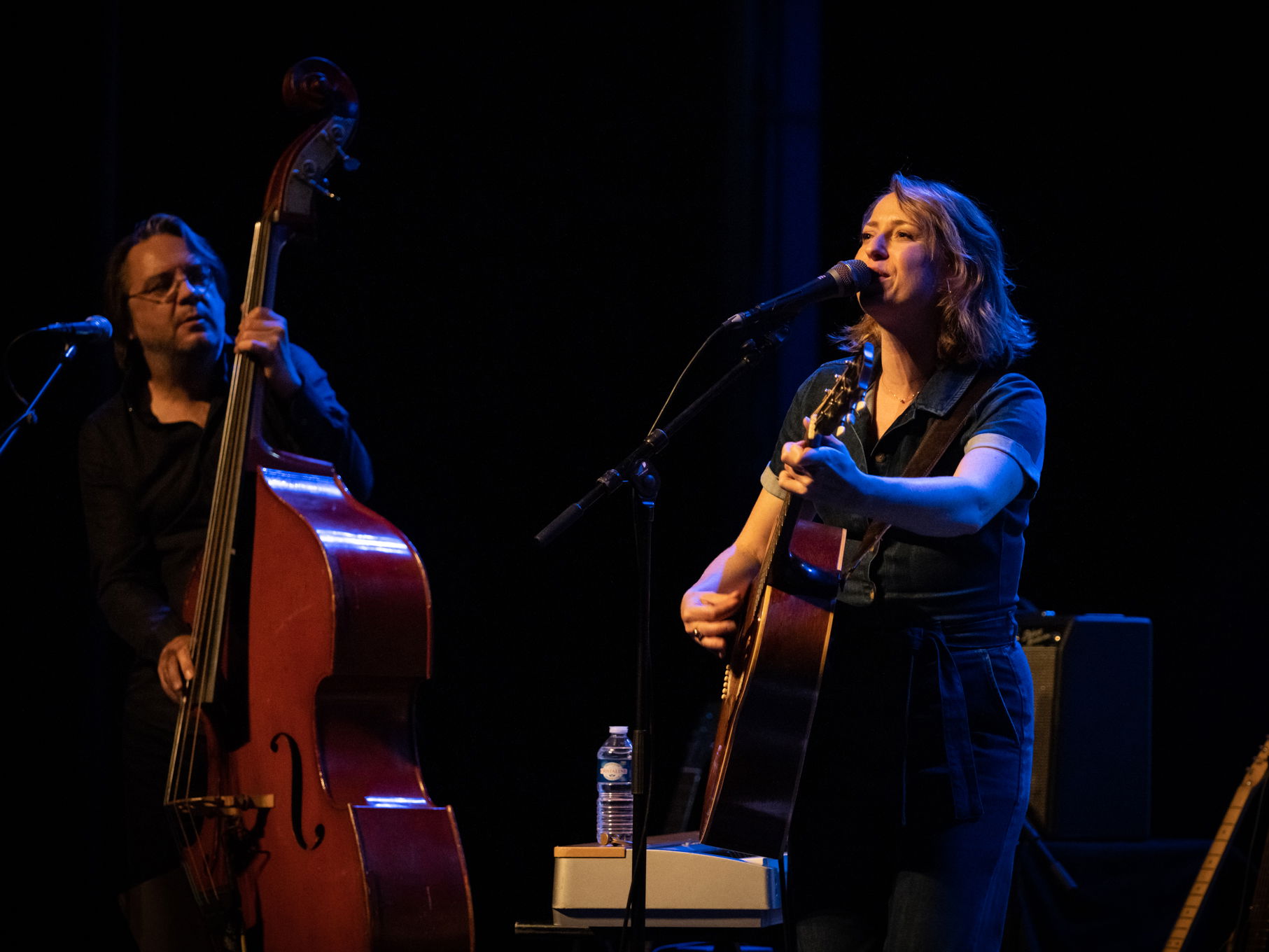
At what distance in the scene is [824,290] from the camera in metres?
2.12

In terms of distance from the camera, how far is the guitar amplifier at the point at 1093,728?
364 centimetres

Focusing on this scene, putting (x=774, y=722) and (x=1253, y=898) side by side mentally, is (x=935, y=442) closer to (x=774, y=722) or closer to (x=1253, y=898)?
(x=774, y=722)

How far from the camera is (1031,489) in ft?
6.64

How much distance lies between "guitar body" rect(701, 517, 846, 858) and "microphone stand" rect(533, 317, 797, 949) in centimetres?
29

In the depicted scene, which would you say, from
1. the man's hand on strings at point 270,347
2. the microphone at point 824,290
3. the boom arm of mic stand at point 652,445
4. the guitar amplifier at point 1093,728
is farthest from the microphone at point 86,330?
the guitar amplifier at point 1093,728

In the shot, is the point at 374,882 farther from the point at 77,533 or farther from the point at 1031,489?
the point at 77,533

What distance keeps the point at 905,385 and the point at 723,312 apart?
223cm

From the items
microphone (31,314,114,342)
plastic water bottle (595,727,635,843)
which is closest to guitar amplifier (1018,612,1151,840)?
plastic water bottle (595,727,635,843)

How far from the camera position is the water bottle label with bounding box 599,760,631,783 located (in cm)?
346

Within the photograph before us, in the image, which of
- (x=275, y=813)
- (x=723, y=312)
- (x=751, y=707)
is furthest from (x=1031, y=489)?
(x=723, y=312)

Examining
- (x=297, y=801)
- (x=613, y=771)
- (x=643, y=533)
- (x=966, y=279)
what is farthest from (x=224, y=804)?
(x=966, y=279)

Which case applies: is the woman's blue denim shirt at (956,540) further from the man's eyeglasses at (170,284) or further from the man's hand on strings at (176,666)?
the man's eyeglasses at (170,284)

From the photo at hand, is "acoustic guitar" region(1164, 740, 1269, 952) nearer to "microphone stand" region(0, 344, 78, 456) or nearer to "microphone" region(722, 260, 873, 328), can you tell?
"microphone" region(722, 260, 873, 328)

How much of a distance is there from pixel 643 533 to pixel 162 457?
1.34 metres
